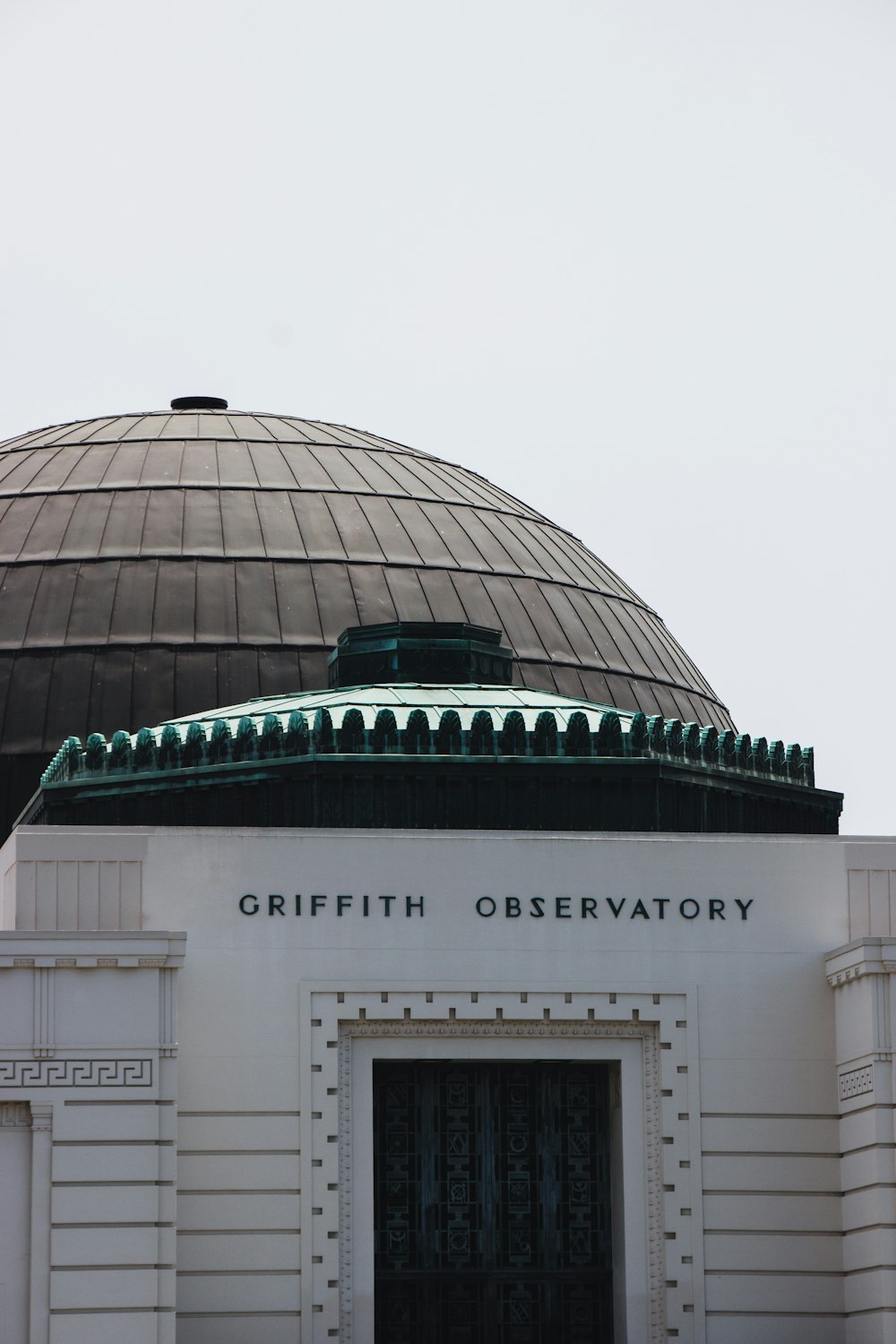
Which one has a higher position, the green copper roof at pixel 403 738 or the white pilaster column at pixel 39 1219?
the green copper roof at pixel 403 738

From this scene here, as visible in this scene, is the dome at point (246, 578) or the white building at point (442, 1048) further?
the dome at point (246, 578)

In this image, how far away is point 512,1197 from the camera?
975 inches

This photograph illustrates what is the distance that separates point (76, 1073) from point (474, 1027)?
3.89 m

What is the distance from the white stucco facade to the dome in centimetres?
816

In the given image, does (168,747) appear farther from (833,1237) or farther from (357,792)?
(833,1237)

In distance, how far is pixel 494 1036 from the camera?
24641 mm

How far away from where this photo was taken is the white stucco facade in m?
23.5

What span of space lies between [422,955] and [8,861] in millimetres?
4014

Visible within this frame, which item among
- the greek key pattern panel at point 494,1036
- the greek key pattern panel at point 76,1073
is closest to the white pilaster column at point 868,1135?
the greek key pattern panel at point 494,1036

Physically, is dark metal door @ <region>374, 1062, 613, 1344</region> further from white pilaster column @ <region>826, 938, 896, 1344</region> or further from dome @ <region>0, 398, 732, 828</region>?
dome @ <region>0, 398, 732, 828</region>

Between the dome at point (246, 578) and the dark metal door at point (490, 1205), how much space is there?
8856 mm

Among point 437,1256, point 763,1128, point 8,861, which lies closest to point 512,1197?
point 437,1256

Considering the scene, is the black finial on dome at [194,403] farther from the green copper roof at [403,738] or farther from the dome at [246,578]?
the green copper roof at [403,738]

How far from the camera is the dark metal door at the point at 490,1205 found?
80.4 feet
